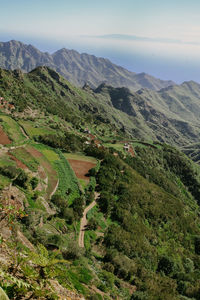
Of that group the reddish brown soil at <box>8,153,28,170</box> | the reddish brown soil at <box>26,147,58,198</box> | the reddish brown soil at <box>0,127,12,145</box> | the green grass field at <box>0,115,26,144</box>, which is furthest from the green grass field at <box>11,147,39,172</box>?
the green grass field at <box>0,115,26,144</box>

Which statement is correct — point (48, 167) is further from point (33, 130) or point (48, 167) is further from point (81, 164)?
point (33, 130)

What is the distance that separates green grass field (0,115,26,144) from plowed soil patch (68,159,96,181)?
558 inches

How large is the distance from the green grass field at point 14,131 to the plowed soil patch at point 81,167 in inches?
558

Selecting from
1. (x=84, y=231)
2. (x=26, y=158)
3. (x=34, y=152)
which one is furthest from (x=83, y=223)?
(x=34, y=152)

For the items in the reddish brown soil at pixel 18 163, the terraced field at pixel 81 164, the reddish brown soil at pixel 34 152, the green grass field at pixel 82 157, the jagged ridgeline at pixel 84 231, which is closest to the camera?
the jagged ridgeline at pixel 84 231

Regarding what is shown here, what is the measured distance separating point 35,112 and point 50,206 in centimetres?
7010

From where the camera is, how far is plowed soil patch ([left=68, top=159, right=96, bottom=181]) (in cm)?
4515

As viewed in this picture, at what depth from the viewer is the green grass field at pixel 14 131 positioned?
4948 centimetres

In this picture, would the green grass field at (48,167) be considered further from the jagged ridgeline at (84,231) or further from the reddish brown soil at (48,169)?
the jagged ridgeline at (84,231)

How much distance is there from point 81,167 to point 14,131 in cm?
2263

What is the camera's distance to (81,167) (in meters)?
49.0

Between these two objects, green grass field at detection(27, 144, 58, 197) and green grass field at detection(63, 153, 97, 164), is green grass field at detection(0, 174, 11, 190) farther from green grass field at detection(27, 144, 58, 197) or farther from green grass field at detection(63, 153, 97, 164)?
green grass field at detection(63, 153, 97, 164)

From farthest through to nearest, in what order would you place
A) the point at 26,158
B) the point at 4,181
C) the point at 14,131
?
the point at 14,131, the point at 26,158, the point at 4,181

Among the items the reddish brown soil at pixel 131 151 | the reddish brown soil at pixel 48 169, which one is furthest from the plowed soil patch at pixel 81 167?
the reddish brown soil at pixel 131 151
